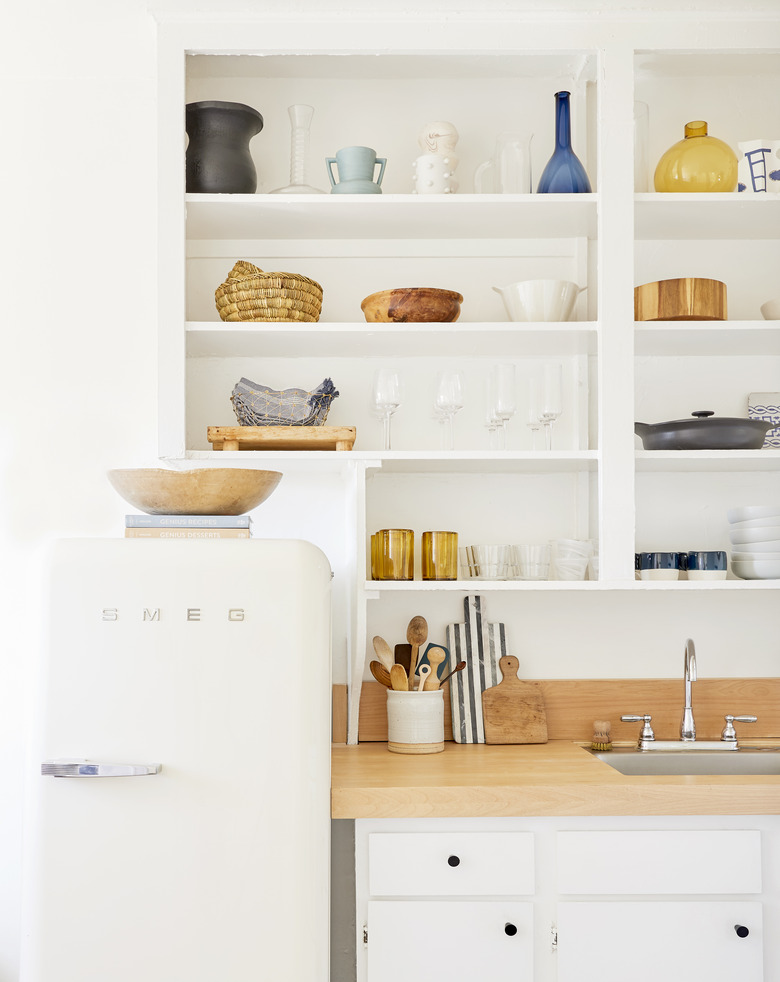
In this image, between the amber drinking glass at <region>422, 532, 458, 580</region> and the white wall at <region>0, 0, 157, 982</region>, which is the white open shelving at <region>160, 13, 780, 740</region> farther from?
the white wall at <region>0, 0, 157, 982</region>

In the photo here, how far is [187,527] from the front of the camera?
6.08 ft

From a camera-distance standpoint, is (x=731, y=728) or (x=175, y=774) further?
(x=731, y=728)

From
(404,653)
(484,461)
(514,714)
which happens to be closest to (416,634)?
(404,653)

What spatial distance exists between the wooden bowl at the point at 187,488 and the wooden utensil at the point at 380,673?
62cm

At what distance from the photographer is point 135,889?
161 cm

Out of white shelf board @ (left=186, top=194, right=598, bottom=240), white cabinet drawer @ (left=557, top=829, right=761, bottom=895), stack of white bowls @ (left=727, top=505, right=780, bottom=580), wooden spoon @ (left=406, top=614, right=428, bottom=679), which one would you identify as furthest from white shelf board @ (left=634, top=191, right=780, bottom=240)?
white cabinet drawer @ (left=557, top=829, right=761, bottom=895)

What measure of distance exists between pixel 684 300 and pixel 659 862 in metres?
1.30

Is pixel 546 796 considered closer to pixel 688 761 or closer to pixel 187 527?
pixel 688 761

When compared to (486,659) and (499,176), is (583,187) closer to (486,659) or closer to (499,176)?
(499,176)

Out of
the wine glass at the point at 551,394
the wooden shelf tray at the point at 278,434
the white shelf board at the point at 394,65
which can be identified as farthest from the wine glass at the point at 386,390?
the white shelf board at the point at 394,65

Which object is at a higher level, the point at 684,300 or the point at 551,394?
the point at 684,300

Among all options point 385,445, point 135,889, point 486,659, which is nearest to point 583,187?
point 385,445

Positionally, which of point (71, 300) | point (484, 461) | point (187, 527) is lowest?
point (187, 527)

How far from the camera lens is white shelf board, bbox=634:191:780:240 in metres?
2.20
